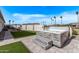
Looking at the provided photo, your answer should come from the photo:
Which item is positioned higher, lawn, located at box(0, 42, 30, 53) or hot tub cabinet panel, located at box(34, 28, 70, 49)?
hot tub cabinet panel, located at box(34, 28, 70, 49)

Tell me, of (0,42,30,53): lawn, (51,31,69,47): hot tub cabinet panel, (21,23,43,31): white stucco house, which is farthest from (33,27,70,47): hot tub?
(0,42,30,53): lawn

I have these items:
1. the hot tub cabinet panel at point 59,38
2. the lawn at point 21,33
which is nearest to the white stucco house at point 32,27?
the lawn at point 21,33

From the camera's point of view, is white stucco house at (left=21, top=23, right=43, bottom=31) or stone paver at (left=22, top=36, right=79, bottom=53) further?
white stucco house at (left=21, top=23, right=43, bottom=31)

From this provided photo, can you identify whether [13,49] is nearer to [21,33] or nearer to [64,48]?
[21,33]

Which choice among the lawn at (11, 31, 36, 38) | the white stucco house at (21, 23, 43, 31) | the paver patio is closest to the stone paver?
the paver patio

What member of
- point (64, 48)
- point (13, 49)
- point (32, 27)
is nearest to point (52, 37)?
point (64, 48)

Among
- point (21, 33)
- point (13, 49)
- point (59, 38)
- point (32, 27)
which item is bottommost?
point (13, 49)

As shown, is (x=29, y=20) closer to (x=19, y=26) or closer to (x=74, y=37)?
(x=19, y=26)

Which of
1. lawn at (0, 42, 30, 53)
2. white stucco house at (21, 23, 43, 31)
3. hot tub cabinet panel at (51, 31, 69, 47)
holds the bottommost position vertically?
lawn at (0, 42, 30, 53)

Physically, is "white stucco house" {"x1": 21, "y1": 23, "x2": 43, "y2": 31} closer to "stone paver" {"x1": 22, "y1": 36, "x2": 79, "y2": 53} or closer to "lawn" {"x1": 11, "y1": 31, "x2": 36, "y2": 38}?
"lawn" {"x1": 11, "y1": 31, "x2": 36, "y2": 38}

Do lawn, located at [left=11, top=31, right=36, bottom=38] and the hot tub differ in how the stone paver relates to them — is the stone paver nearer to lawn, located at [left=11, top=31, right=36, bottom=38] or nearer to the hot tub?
the hot tub

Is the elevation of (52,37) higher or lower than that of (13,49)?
higher
